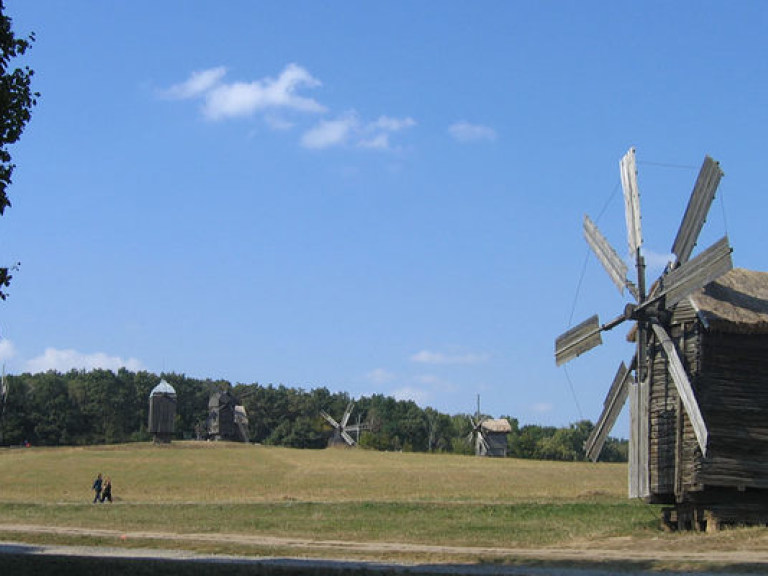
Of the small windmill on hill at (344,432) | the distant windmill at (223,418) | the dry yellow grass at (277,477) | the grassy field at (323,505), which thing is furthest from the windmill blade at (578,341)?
the small windmill on hill at (344,432)

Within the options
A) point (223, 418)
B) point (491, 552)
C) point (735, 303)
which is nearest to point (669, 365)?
point (735, 303)

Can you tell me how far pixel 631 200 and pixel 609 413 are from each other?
271 inches

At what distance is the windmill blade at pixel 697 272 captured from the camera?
1019 inches

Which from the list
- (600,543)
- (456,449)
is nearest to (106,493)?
(600,543)

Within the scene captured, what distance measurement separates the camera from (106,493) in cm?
4803

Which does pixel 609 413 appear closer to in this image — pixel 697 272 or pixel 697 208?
pixel 697 272

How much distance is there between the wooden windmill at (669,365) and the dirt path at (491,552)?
265 centimetres

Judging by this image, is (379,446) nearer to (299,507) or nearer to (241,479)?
(241,479)

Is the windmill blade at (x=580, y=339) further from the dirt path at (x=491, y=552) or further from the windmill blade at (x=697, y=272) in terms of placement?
the dirt path at (x=491, y=552)

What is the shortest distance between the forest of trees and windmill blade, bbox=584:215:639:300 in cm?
8603

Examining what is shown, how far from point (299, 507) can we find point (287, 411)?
90.1 meters

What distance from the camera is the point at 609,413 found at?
30.4 metres

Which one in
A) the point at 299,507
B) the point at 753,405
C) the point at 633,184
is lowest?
the point at 299,507

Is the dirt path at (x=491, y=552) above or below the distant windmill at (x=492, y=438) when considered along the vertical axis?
below
